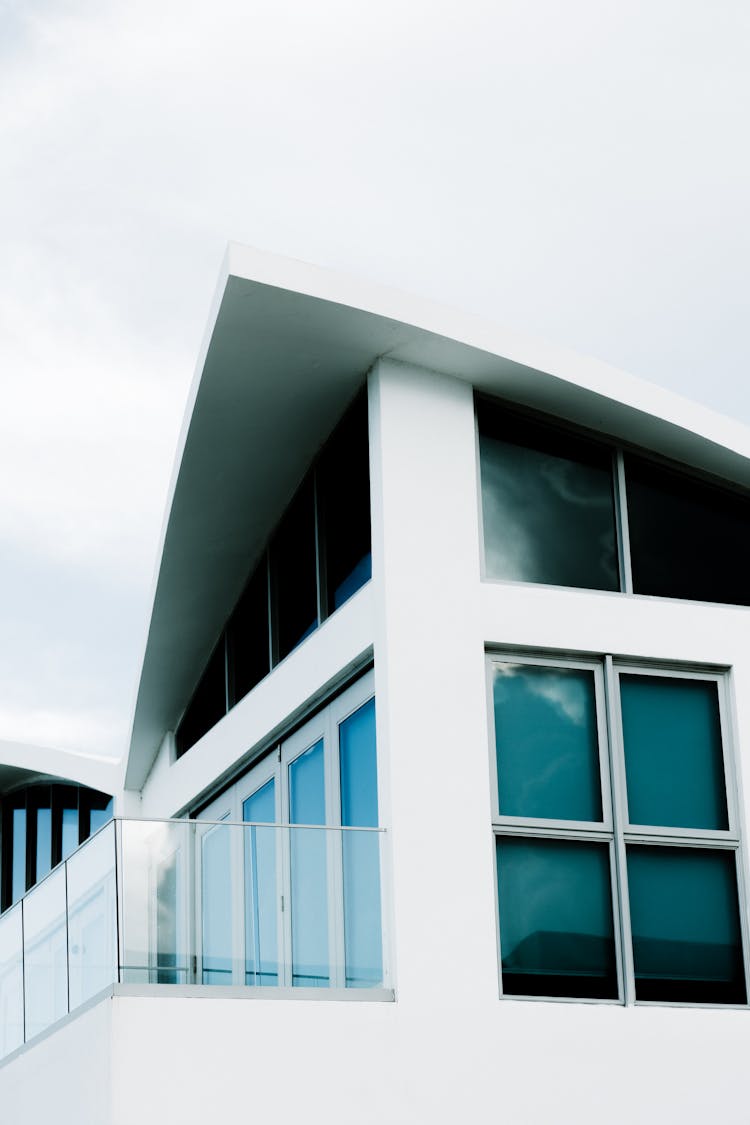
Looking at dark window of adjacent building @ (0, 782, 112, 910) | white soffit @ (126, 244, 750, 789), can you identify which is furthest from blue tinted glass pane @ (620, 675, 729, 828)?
dark window of adjacent building @ (0, 782, 112, 910)

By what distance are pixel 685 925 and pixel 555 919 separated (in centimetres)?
102

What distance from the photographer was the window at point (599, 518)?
11.6 meters

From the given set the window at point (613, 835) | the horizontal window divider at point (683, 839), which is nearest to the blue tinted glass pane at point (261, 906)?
the window at point (613, 835)

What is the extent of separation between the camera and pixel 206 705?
16.6 metres

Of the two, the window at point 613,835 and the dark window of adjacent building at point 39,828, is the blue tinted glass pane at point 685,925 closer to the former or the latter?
the window at point 613,835

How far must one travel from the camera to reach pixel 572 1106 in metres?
10.1

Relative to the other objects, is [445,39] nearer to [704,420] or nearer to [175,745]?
[175,745]

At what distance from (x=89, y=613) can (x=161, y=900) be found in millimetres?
32652

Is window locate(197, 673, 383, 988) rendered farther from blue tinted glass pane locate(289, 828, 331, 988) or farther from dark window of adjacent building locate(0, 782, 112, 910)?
dark window of adjacent building locate(0, 782, 112, 910)

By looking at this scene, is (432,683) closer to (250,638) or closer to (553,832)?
(553,832)

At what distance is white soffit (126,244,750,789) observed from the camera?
36.0 ft

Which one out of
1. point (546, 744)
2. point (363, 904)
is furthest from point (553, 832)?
point (363, 904)

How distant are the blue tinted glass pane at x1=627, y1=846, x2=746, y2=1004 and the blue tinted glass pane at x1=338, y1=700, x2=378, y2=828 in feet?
5.89

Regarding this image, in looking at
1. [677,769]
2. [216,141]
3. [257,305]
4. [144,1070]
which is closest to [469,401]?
[257,305]
